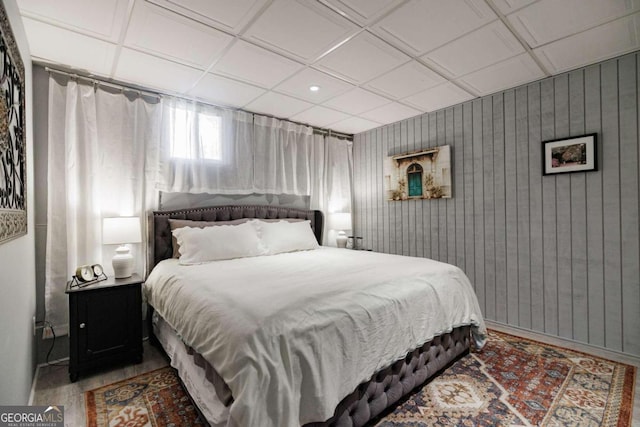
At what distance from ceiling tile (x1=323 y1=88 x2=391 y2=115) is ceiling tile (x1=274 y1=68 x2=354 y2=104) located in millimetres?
117

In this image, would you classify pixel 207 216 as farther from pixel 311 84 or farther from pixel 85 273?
pixel 311 84

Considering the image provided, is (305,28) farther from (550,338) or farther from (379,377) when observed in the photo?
(550,338)

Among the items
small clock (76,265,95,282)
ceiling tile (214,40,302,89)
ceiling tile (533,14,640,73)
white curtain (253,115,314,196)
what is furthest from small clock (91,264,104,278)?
ceiling tile (533,14,640,73)

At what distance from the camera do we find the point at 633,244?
2443 mm

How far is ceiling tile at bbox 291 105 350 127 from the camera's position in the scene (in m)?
3.68

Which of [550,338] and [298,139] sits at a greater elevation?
[298,139]

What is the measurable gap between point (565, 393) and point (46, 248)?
4.07 metres

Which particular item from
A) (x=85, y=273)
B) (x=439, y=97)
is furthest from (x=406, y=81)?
(x=85, y=273)

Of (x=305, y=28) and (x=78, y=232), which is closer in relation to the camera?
(x=305, y=28)

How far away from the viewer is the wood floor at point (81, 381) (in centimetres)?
187

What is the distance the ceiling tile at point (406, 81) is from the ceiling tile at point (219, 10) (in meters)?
1.35

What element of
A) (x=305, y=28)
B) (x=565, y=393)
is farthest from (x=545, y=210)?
→ (x=305, y=28)

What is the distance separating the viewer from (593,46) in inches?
90.7

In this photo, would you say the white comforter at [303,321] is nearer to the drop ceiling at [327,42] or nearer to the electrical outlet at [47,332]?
the electrical outlet at [47,332]
